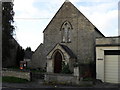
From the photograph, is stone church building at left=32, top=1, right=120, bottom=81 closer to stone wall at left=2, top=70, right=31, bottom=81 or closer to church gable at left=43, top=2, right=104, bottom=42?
church gable at left=43, top=2, right=104, bottom=42

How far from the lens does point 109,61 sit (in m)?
20.8

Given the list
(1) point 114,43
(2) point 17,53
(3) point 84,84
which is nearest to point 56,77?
(3) point 84,84

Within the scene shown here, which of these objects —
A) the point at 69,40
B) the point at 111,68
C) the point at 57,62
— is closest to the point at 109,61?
the point at 111,68

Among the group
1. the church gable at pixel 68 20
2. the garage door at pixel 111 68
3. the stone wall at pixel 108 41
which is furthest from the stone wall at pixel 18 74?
the church gable at pixel 68 20

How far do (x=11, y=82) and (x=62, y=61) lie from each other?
7433mm

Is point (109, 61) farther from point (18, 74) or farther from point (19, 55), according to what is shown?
point (19, 55)

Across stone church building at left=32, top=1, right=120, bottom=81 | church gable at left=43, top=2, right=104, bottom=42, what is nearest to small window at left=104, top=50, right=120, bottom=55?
stone church building at left=32, top=1, right=120, bottom=81

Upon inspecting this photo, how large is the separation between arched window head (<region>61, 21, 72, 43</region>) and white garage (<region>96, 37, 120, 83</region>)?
6.03 meters

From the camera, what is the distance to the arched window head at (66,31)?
2620 cm

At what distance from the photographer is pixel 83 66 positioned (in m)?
20.1

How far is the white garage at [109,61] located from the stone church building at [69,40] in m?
1.34

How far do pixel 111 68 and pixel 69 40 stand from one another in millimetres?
7651

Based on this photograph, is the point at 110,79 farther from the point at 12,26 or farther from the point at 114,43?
the point at 12,26

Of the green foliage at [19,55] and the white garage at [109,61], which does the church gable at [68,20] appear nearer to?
the white garage at [109,61]
